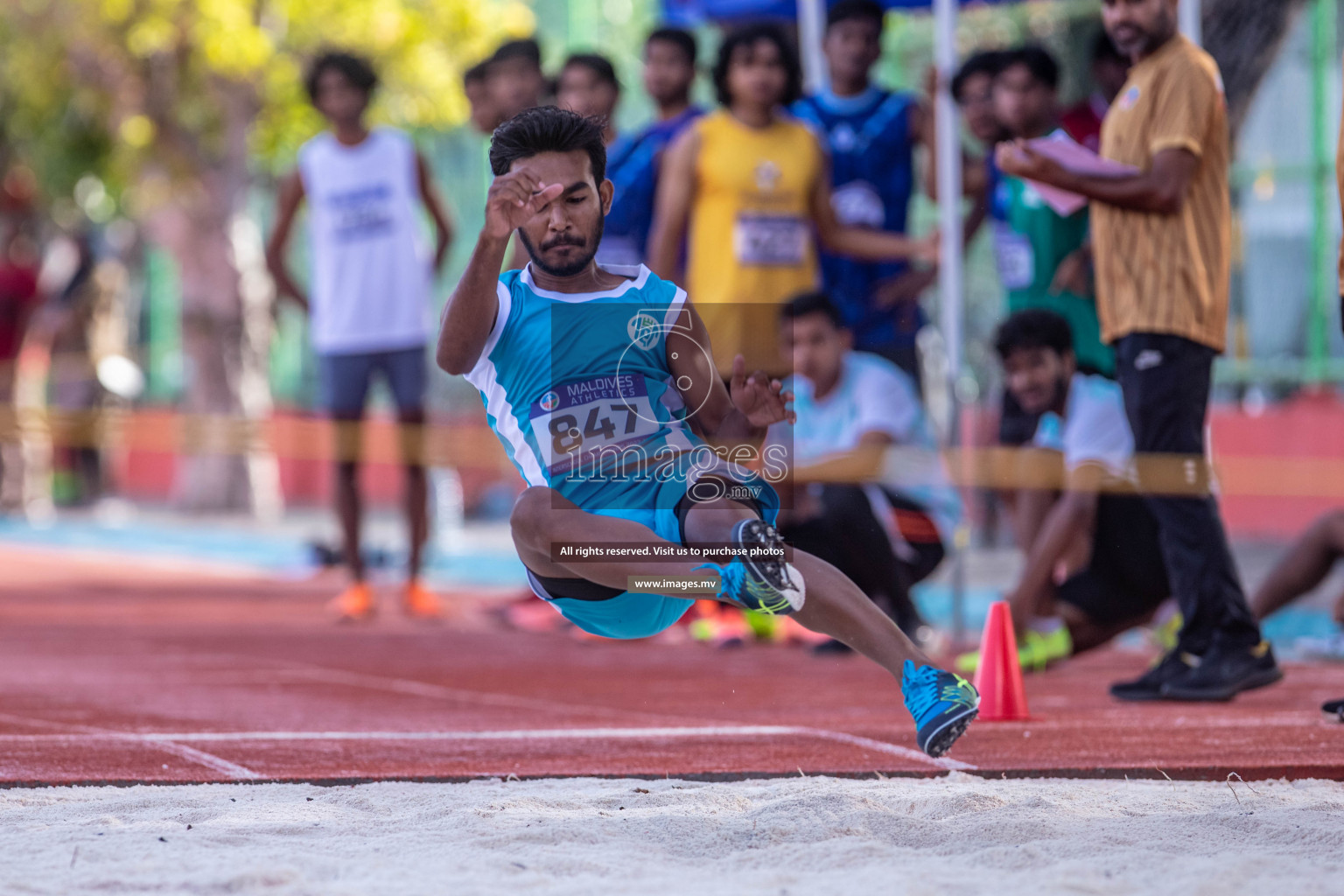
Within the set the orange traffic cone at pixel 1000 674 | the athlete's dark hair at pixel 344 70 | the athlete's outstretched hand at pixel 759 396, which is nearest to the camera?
the athlete's outstretched hand at pixel 759 396

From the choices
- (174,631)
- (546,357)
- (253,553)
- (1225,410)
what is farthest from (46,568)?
(546,357)

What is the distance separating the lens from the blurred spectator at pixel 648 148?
25.4 feet

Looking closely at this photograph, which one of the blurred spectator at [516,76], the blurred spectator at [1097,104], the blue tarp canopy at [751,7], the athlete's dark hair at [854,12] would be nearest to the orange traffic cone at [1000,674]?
the blurred spectator at [1097,104]

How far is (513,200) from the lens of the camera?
149 inches

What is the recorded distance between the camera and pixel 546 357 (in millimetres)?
4082

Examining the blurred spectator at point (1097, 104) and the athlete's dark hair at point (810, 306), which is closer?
the athlete's dark hair at point (810, 306)

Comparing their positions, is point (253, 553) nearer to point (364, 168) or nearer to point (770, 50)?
point (364, 168)

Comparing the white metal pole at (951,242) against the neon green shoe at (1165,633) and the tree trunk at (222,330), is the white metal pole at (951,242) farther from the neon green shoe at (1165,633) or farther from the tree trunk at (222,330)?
the tree trunk at (222,330)

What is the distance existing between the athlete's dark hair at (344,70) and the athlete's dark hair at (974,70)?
2.77 metres

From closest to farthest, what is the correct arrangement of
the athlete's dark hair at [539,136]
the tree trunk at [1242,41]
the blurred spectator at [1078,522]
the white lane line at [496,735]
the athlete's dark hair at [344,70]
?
1. the athlete's dark hair at [539,136]
2. the white lane line at [496,735]
3. the blurred spectator at [1078,522]
4. the athlete's dark hair at [344,70]
5. the tree trunk at [1242,41]

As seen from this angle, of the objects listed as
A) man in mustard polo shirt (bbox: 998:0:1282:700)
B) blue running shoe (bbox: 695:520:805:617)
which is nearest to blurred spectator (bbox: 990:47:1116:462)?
man in mustard polo shirt (bbox: 998:0:1282:700)

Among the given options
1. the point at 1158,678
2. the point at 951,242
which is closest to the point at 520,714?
the point at 1158,678

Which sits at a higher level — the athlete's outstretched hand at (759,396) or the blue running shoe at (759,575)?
the athlete's outstretched hand at (759,396)

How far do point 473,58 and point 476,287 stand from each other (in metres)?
10.7
